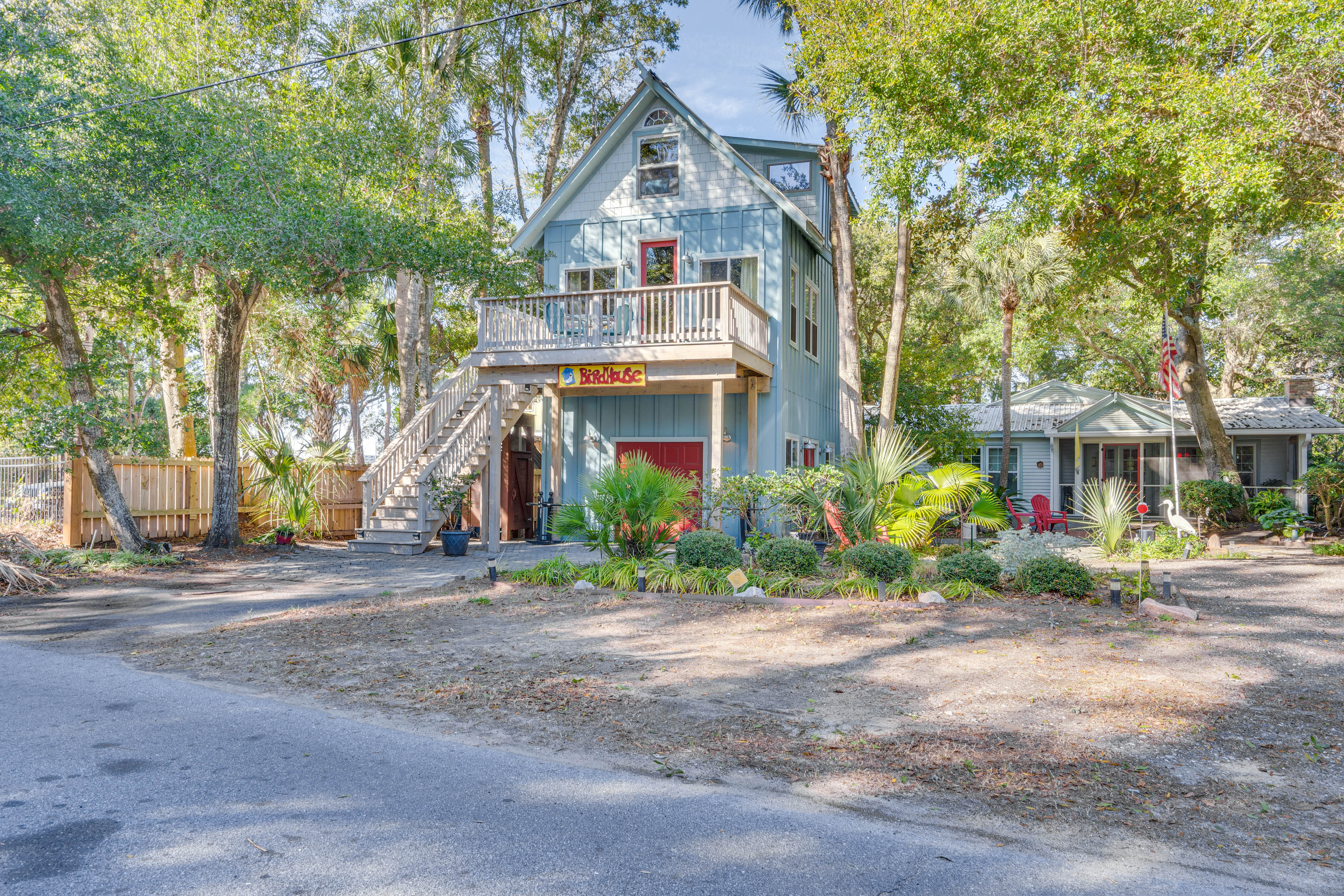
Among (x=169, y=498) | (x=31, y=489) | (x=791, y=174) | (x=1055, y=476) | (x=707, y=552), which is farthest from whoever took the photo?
(x=1055, y=476)

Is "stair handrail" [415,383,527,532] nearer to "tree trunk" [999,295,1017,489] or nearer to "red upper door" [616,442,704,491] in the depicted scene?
"red upper door" [616,442,704,491]

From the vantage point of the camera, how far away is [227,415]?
14.8m

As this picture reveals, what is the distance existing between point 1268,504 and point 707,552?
13.6m

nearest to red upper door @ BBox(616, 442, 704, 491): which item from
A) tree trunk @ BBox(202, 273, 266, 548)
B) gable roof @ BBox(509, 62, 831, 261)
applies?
gable roof @ BBox(509, 62, 831, 261)

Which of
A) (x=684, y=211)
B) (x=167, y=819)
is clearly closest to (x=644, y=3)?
(x=684, y=211)

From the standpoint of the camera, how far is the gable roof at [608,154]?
15.4 meters

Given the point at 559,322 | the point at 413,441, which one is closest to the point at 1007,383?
the point at 559,322

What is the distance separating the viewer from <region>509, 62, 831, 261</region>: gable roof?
15422 mm

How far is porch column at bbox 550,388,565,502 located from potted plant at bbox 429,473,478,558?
194cm

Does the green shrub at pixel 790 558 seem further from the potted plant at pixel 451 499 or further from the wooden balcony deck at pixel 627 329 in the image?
the potted plant at pixel 451 499

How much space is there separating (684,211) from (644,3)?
979cm

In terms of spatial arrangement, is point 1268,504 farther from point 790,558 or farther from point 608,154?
point 608,154

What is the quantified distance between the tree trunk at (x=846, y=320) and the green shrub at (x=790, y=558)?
20.6ft

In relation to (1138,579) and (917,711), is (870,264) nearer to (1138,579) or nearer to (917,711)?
(1138,579)
